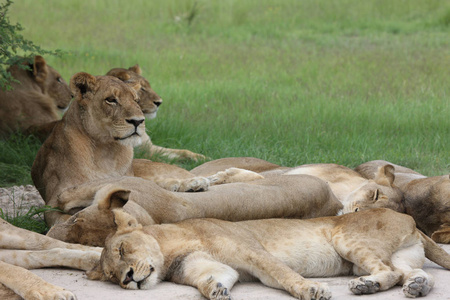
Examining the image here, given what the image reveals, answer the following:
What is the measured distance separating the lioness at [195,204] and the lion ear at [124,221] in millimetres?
102

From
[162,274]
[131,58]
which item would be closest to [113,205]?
[162,274]

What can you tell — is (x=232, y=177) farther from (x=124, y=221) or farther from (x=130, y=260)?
(x=130, y=260)

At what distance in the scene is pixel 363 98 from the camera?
34.0 feet

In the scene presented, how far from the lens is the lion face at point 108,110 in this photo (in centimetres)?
520

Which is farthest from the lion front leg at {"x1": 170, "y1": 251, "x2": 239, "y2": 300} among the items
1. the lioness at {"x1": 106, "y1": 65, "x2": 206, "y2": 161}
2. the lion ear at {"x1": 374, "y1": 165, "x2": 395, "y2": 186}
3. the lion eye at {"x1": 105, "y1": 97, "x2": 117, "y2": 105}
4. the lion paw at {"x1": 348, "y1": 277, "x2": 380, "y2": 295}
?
the lioness at {"x1": 106, "y1": 65, "x2": 206, "y2": 161}

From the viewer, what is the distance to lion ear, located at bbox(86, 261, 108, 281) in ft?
12.7

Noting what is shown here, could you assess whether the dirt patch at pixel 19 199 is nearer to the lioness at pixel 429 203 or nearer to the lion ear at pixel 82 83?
the lion ear at pixel 82 83

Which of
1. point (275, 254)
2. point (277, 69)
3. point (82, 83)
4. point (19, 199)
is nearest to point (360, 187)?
point (275, 254)

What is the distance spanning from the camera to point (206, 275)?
381 centimetres

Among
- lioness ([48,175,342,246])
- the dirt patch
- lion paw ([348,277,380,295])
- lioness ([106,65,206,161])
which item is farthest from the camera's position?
lioness ([106,65,206,161])

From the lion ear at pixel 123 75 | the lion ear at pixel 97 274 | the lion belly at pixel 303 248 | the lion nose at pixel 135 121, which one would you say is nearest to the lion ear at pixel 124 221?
the lion ear at pixel 97 274

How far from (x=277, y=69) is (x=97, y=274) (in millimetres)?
8937

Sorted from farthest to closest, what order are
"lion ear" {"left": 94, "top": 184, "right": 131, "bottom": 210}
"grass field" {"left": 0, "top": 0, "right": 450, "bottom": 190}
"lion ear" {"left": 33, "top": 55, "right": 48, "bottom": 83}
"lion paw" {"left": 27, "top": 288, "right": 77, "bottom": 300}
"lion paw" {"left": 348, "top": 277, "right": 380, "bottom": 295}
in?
1. "grass field" {"left": 0, "top": 0, "right": 450, "bottom": 190}
2. "lion ear" {"left": 33, "top": 55, "right": 48, "bottom": 83}
3. "lion ear" {"left": 94, "top": 184, "right": 131, "bottom": 210}
4. "lion paw" {"left": 348, "top": 277, "right": 380, "bottom": 295}
5. "lion paw" {"left": 27, "top": 288, "right": 77, "bottom": 300}

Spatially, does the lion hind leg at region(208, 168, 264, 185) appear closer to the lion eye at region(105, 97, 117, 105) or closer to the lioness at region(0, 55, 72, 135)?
the lion eye at region(105, 97, 117, 105)
